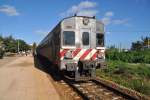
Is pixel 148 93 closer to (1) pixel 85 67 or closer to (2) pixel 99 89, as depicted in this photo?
(2) pixel 99 89

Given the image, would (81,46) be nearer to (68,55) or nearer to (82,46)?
(82,46)

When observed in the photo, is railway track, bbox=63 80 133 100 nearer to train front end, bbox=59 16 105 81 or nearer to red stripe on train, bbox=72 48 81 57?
train front end, bbox=59 16 105 81

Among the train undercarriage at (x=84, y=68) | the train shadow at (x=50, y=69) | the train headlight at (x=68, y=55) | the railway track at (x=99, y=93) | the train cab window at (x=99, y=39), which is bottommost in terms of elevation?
the railway track at (x=99, y=93)

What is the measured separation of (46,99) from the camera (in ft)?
32.4

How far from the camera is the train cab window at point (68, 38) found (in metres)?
13.7

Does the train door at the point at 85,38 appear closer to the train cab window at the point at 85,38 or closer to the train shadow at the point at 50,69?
the train cab window at the point at 85,38

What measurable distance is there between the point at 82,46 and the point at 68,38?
0.86 meters

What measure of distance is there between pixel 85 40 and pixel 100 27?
117 centimetres

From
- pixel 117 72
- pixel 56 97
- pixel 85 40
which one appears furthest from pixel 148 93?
pixel 117 72

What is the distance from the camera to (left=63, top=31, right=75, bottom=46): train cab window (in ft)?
44.9

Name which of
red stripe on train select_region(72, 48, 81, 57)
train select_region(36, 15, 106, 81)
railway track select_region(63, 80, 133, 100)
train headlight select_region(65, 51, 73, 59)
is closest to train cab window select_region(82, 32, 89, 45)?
train select_region(36, 15, 106, 81)

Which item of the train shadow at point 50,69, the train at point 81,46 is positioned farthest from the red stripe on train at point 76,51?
the train shadow at point 50,69

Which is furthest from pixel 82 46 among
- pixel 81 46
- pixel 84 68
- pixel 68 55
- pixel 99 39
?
pixel 84 68

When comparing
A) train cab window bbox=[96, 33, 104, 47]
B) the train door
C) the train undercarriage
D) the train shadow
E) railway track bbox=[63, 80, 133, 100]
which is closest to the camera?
railway track bbox=[63, 80, 133, 100]
